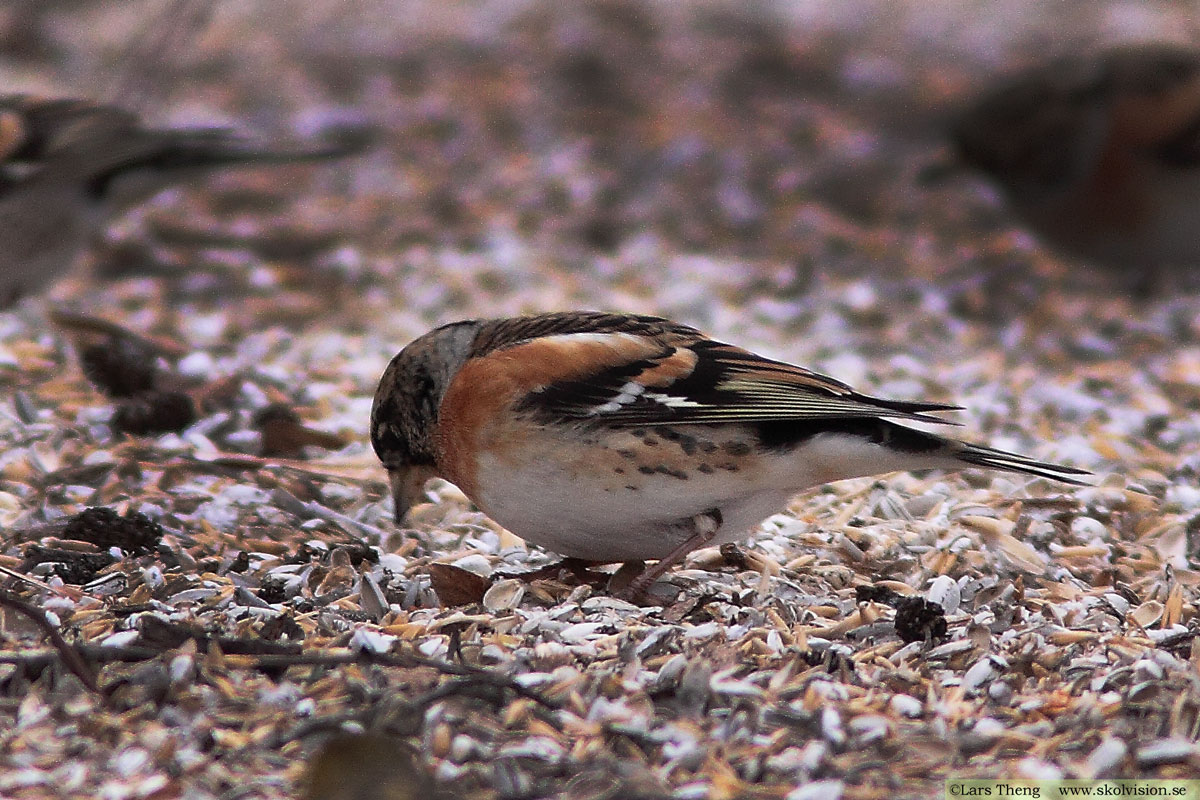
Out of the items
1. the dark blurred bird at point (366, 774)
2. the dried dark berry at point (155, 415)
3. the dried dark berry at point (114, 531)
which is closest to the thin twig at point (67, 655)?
the dark blurred bird at point (366, 774)

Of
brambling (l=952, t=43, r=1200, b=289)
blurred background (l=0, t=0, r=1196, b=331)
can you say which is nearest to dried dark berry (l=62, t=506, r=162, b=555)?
blurred background (l=0, t=0, r=1196, b=331)

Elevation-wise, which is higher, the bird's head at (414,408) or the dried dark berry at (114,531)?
the bird's head at (414,408)

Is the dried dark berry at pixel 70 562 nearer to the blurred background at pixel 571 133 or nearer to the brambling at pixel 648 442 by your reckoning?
the brambling at pixel 648 442

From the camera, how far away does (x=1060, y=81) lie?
243 inches

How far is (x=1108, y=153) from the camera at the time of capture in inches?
238

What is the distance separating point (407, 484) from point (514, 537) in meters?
0.41

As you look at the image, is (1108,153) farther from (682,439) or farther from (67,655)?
(67,655)

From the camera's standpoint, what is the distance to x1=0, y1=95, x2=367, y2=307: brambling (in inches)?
178

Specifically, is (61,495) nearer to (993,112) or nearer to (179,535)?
(179,535)

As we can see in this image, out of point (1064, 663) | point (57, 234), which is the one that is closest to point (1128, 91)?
point (1064, 663)

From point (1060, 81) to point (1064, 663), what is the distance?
4.42 meters

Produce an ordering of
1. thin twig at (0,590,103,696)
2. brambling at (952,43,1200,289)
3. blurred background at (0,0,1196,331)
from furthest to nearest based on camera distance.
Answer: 1. brambling at (952,43,1200,289)
2. blurred background at (0,0,1196,331)
3. thin twig at (0,590,103,696)

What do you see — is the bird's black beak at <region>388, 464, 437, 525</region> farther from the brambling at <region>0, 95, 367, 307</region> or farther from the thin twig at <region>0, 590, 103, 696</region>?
the brambling at <region>0, 95, 367, 307</region>

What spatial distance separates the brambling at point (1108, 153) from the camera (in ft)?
19.2
